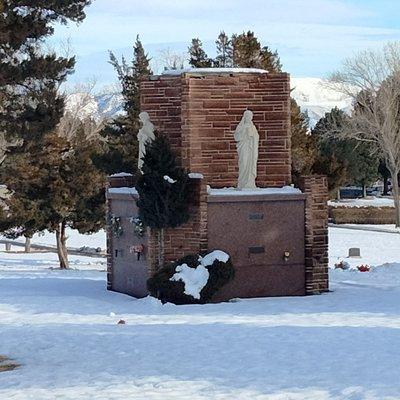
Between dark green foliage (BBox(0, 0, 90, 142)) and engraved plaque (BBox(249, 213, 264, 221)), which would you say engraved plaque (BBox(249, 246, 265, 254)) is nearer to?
engraved plaque (BBox(249, 213, 264, 221))

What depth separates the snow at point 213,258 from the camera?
20145 mm

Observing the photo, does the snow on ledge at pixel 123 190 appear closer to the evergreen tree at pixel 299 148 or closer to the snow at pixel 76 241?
the evergreen tree at pixel 299 148

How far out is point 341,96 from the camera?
65625 mm

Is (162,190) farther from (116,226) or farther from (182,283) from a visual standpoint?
(116,226)

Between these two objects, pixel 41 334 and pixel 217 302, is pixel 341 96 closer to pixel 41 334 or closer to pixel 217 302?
pixel 217 302

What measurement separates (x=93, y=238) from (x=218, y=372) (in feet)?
139

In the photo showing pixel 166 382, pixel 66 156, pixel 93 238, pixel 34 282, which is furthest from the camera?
pixel 93 238

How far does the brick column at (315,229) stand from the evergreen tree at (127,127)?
636 inches

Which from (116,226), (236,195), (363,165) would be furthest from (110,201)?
(363,165)

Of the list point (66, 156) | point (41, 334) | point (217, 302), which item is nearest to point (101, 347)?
point (41, 334)

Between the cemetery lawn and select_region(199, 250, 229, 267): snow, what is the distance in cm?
105

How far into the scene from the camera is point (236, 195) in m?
20.7

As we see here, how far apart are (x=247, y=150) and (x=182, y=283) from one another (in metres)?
3.72

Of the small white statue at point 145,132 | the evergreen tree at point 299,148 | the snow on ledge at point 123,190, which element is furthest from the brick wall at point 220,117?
the evergreen tree at point 299,148
